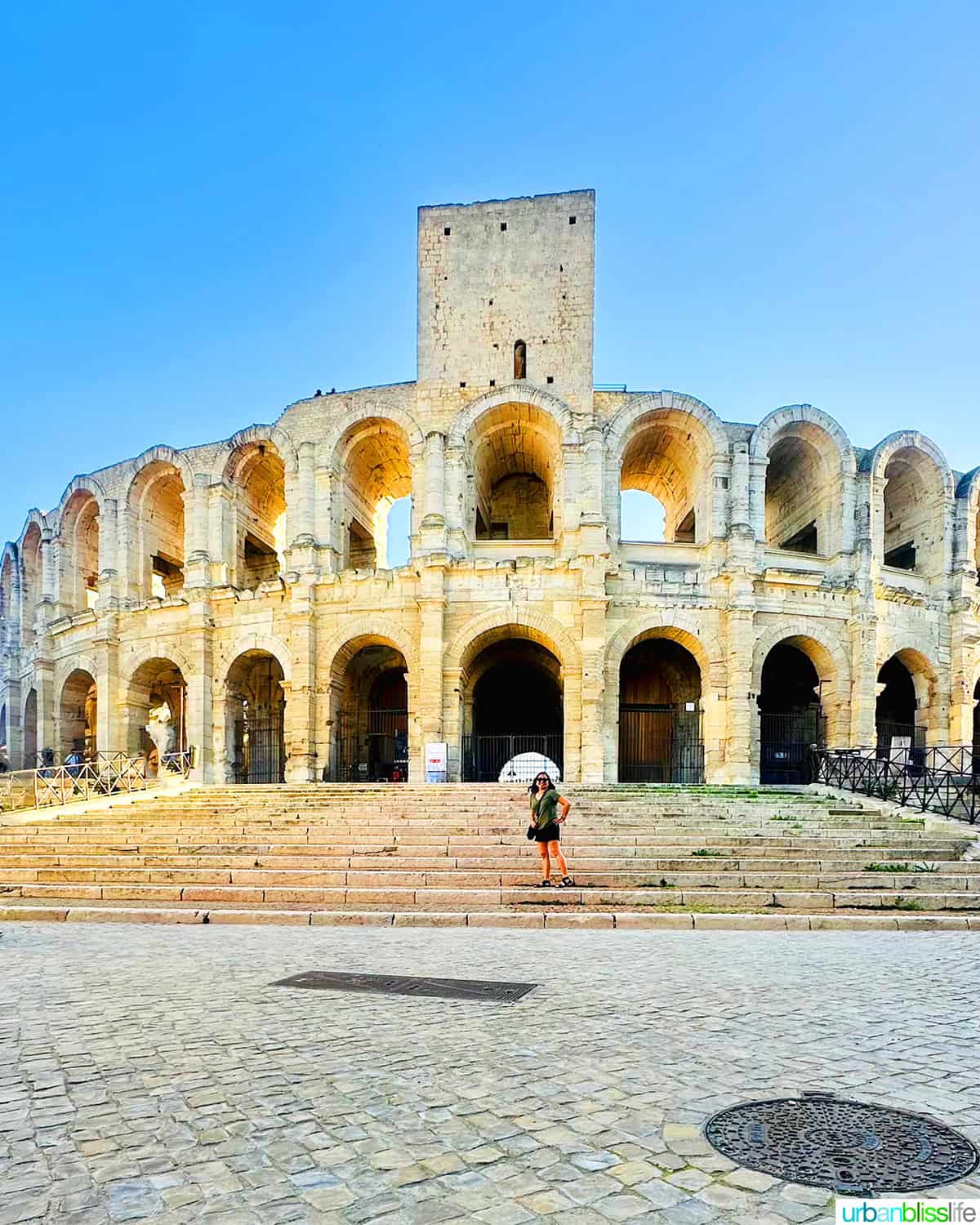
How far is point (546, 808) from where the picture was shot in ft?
34.9

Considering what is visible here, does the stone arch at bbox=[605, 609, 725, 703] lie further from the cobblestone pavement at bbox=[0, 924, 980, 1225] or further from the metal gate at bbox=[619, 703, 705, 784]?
the cobblestone pavement at bbox=[0, 924, 980, 1225]

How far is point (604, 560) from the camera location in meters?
21.1

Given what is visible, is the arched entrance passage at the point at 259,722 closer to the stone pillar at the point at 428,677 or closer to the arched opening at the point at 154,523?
the arched opening at the point at 154,523

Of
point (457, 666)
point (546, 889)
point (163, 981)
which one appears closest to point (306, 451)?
point (457, 666)

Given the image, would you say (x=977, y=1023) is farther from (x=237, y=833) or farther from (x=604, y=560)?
(x=604, y=560)

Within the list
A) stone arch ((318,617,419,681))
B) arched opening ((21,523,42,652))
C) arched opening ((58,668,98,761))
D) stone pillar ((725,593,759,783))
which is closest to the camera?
stone pillar ((725,593,759,783))

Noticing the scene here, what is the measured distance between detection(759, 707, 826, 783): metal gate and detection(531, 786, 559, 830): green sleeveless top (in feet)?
46.3

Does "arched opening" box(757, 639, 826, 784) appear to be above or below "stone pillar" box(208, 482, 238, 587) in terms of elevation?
below

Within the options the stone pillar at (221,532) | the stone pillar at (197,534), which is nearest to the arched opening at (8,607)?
the stone pillar at (197,534)

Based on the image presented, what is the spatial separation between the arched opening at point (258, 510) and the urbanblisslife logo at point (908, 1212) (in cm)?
2230

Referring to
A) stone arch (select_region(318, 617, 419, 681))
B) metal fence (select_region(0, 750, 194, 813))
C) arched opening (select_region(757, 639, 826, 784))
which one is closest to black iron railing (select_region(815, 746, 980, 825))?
arched opening (select_region(757, 639, 826, 784))

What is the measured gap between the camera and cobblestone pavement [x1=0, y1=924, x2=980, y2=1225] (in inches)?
112

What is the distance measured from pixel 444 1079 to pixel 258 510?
2507cm

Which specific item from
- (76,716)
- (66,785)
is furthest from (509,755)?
(76,716)
